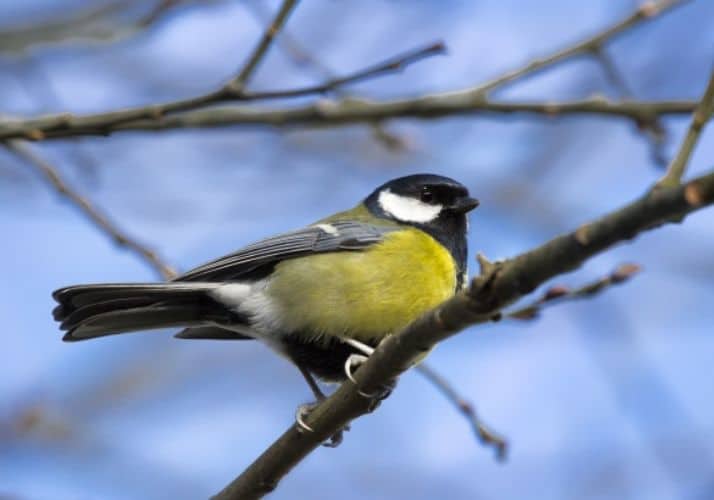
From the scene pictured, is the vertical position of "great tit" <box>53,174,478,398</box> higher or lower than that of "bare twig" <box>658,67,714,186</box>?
higher

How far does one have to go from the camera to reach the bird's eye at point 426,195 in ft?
14.0

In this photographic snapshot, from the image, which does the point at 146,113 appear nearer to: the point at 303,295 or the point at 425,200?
the point at 303,295

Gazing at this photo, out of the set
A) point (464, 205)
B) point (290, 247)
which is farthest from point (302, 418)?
point (464, 205)

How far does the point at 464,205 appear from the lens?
13.7ft

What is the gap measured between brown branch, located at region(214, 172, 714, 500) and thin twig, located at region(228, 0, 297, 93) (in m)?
1.03

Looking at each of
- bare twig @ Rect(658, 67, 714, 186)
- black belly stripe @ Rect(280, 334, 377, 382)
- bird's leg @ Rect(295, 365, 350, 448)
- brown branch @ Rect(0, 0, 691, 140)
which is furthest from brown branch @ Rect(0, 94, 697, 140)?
bare twig @ Rect(658, 67, 714, 186)

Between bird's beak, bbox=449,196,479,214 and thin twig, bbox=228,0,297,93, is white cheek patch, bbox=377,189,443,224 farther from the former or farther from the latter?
thin twig, bbox=228,0,297,93

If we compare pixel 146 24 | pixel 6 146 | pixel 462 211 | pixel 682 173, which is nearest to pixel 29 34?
pixel 146 24

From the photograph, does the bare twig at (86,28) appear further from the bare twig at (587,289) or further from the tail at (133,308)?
the bare twig at (587,289)

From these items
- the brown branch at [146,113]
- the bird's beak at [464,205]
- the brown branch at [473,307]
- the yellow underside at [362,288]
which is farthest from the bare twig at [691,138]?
the bird's beak at [464,205]

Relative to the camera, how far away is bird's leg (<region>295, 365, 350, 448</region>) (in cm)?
278

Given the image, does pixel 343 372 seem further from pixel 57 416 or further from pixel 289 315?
pixel 57 416

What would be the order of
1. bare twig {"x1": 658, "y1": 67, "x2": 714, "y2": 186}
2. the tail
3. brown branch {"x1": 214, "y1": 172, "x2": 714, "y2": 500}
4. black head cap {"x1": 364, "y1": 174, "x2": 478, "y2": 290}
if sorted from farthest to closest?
1. black head cap {"x1": 364, "y1": 174, "x2": 478, "y2": 290}
2. the tail
3. bare twig {"x1": 658, "y1": 67, "x2": 714, "y2": 186}
4. brown branch {"x1": 214, "y1": 172, "x2": 714, "y2": 500}

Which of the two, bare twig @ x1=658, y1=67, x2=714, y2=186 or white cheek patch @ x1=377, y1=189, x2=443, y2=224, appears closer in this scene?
bare twig @ x1=658, y1=67, x2=714, y2=186
